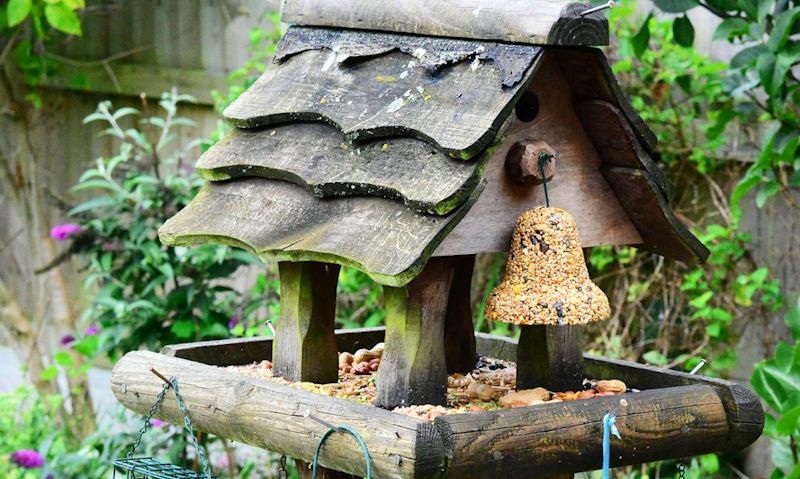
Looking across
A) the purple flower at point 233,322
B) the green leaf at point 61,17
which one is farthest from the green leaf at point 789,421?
the green leaf at point 61,17

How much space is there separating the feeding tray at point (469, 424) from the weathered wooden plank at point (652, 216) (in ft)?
0.83

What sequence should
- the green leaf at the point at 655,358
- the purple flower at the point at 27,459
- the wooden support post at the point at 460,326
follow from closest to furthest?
the wooden support post at the point at 460,326
the green leaf at the point at 655,358
the purple flower at the point at 27,459

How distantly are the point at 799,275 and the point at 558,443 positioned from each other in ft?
7.67

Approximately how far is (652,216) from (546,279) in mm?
342

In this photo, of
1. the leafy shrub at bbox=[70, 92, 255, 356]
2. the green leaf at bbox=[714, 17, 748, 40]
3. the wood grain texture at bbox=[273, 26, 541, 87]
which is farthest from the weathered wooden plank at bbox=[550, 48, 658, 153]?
the leafy shrub at bbox=[70, 92, 255, 356]

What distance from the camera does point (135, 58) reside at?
618 cm

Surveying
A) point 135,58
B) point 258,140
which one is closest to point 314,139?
point 258,140

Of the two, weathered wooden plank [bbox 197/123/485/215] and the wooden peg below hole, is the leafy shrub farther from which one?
the wooden peg below hole

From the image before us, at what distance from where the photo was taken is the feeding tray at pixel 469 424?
1.99m

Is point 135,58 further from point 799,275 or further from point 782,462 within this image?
point 782,462

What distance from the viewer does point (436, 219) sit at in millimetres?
2080

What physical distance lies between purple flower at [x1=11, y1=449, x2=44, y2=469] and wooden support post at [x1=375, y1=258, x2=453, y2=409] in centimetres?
257

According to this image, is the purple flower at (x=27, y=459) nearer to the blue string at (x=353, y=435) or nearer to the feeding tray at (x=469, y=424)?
the feeding tray at (x=469, y=424)

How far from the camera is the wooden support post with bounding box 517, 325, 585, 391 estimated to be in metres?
2.44
